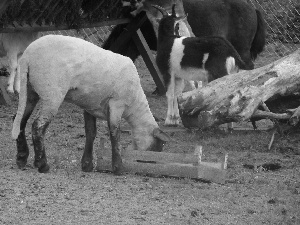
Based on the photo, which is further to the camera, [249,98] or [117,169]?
[249,98]

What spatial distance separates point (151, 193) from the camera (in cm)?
608

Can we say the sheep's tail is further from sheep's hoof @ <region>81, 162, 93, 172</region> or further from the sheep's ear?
the sheep's ear

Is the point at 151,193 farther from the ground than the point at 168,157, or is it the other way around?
the point at 151,193

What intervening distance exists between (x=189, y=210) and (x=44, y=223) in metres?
1.04

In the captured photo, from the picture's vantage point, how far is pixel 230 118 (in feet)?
25.5

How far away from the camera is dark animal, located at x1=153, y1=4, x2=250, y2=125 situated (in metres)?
8.99

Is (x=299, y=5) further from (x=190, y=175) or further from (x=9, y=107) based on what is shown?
(x=190, y=175)

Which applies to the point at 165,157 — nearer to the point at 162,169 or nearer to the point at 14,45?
the point at 162,169

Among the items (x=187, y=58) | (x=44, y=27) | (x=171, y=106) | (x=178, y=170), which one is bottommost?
(x=171, y=106)

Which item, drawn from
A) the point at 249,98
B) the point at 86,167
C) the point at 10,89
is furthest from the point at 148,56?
the point at 86,167

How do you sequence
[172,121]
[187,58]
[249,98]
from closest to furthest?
[249,98]
[187,58]
[172,121]

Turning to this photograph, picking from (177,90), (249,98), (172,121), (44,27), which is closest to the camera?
(249,98)

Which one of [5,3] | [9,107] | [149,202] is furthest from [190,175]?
[9,107]

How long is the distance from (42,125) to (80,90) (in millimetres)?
417
